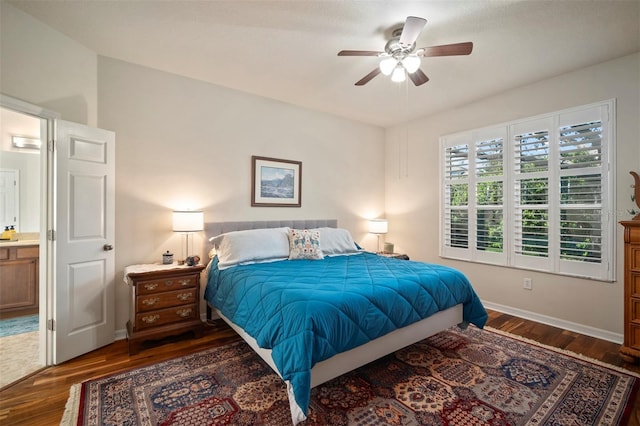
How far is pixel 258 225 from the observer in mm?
3887

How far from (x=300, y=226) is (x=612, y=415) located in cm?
339

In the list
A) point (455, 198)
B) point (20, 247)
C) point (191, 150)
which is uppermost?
point (191, 150)

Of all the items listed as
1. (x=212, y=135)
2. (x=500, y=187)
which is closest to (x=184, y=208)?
(x=212, y=135)

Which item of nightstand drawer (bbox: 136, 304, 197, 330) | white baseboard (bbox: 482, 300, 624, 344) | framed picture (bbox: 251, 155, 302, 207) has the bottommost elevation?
white baseboard (bbox: 482, 300, 624, 344)

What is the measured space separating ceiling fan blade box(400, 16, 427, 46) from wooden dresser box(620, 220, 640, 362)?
236 centimetres

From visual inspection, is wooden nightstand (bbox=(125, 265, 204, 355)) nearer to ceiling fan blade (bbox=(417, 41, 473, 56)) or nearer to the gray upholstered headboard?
the gray upholstered headboard

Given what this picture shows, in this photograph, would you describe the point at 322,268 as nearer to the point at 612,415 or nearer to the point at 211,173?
the point at 211,173

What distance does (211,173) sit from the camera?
3543 millimetres

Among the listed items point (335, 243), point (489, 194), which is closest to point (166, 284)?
point (335, 243)

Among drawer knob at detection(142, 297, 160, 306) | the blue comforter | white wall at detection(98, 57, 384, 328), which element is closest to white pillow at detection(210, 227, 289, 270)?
the blue comforter

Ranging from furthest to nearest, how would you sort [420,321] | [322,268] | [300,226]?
[300,226], [322,268], [420,321]

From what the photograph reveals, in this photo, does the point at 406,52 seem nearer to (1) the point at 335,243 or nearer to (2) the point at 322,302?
(2) the point at 322,302

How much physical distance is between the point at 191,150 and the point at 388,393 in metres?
3.13

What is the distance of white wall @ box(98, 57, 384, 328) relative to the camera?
3012 mm
